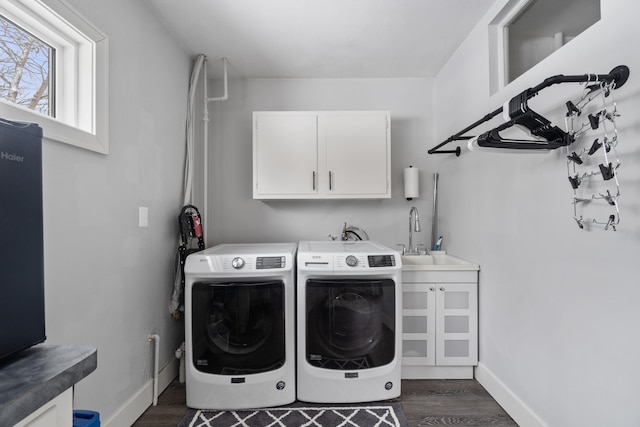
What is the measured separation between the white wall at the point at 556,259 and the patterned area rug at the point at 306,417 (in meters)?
0.75

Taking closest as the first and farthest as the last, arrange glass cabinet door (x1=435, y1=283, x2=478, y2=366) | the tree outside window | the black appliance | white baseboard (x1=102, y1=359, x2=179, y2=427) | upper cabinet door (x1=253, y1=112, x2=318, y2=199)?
the black appliance, the tree outside window, white baseboard (x1=102, y1=359, x2=179, y2=427), glass cabinet door (x1=435, y1=283, x2=478, y2=366), upper cabinet door (x1=253, y1=112, x2=318, y2=199)

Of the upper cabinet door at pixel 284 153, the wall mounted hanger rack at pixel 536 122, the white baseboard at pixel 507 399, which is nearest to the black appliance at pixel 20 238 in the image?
the wall mounted hanger rack at pixel 536 122

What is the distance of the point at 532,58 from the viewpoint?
5.74 ft

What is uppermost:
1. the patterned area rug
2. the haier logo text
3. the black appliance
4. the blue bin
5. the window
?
the window

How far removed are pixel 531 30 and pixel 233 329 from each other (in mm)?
2539

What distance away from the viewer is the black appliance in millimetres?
604

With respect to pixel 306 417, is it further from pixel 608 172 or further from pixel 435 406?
pixel 608 172

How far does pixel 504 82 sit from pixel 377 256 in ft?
4.49

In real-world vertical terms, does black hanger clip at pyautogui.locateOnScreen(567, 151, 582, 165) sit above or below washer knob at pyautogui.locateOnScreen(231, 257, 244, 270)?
above

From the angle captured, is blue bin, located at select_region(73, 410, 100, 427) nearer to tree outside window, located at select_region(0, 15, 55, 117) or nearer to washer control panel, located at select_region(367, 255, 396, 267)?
tree outside window, located at select_region(0, 15, 55, 117)

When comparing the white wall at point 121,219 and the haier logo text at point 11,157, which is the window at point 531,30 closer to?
the haier logo text at point 11,157

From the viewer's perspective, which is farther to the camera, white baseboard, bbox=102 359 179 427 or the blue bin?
white baseboard, bbox=102 359 179 427

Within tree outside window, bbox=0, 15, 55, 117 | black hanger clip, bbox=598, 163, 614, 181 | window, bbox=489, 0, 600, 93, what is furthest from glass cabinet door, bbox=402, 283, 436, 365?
tree outside window, bbox=0, 15, 55, 117

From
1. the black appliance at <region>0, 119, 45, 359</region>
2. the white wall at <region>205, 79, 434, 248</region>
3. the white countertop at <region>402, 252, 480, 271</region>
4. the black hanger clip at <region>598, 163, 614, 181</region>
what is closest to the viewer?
the black appliance at <region>0, 119, 45, 359</region>
